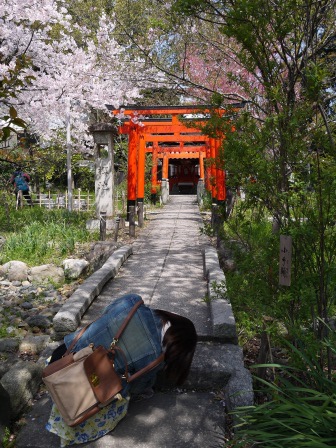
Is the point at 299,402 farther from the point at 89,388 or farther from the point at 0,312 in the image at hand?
the point at 0,312

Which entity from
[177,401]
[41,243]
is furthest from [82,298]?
[41,243]

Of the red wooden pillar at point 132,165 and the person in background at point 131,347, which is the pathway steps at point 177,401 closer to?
the person in background at point 131,347

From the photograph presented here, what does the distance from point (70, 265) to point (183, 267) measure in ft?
5.69

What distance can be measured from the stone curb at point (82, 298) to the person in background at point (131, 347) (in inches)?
43.8

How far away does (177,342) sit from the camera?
280 cm

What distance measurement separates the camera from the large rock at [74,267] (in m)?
6.42

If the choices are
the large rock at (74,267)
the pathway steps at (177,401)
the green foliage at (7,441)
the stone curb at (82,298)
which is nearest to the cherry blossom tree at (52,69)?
the large rock at (74,267)

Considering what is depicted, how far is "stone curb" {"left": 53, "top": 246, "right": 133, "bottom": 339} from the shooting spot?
3.89m

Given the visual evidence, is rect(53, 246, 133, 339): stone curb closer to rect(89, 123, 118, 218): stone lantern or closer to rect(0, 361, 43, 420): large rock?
rect(0, 361, 43, 420): large rock

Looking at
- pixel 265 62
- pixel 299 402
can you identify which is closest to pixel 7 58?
pixel 265 62

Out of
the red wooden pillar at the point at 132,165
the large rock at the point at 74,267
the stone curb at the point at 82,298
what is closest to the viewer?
the stone curb at the point at 82,298

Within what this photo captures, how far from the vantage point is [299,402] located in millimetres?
2307

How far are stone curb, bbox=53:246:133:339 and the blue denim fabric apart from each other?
1.18 m

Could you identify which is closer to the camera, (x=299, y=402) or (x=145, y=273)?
(x=299, y=402)
